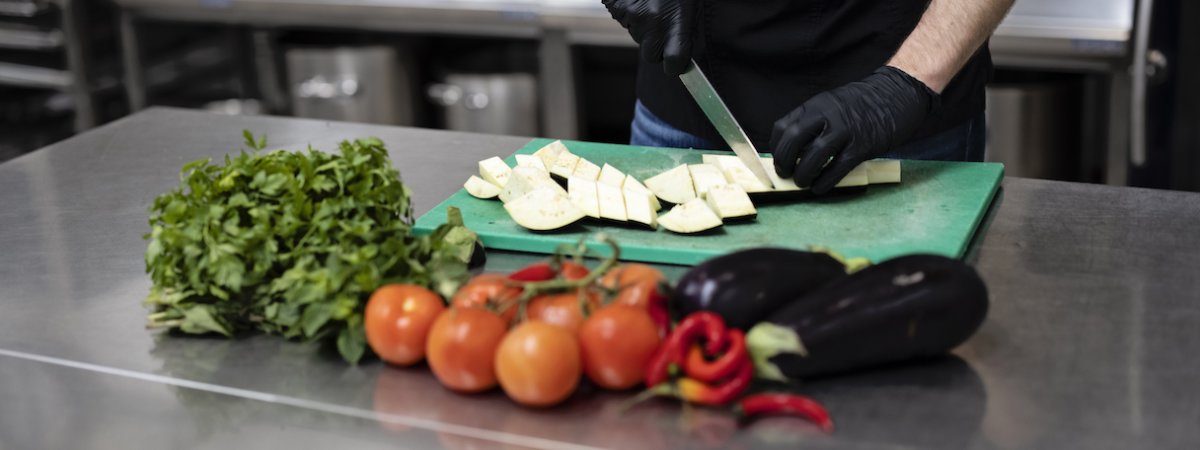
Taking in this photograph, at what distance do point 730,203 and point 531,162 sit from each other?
1.16 ft

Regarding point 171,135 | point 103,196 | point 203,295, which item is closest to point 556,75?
point 171,135

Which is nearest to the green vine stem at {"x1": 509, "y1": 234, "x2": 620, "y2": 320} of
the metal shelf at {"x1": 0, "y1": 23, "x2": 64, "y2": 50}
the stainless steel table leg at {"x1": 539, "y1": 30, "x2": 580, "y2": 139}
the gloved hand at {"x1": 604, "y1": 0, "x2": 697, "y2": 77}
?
the gloved hand at {"x1": 604, "y1": 0, "x2": 697, "y2": 77}

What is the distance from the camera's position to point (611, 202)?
1.78 meters

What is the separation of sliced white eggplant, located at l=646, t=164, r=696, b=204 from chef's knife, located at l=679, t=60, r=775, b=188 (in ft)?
0.40

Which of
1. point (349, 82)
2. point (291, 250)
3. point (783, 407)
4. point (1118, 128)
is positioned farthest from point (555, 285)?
point (349, 82)

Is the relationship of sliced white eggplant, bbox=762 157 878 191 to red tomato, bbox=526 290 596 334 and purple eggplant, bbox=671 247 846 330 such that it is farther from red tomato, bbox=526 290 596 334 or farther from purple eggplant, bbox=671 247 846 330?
red tomato, bbox=526 290 596 334

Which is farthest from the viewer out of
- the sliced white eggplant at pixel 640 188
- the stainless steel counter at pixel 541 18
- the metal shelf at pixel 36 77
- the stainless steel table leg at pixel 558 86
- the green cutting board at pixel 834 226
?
the metal shelf at pixel 36 77

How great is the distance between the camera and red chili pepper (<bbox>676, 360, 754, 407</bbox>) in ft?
4.08

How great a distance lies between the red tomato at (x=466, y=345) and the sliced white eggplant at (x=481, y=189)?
24.1 inches

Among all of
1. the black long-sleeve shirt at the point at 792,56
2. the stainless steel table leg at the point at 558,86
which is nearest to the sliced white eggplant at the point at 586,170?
the black long-sleeve shirt at the point at 792,56

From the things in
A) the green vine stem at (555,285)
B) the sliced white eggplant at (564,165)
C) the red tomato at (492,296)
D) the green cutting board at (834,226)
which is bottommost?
the green cutting board at (834,226)

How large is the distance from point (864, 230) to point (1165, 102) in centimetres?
198

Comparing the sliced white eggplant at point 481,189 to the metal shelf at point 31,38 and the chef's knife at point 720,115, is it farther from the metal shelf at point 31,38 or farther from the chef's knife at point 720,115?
the metal shelf at point 31,38

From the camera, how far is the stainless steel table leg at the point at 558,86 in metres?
3.69
